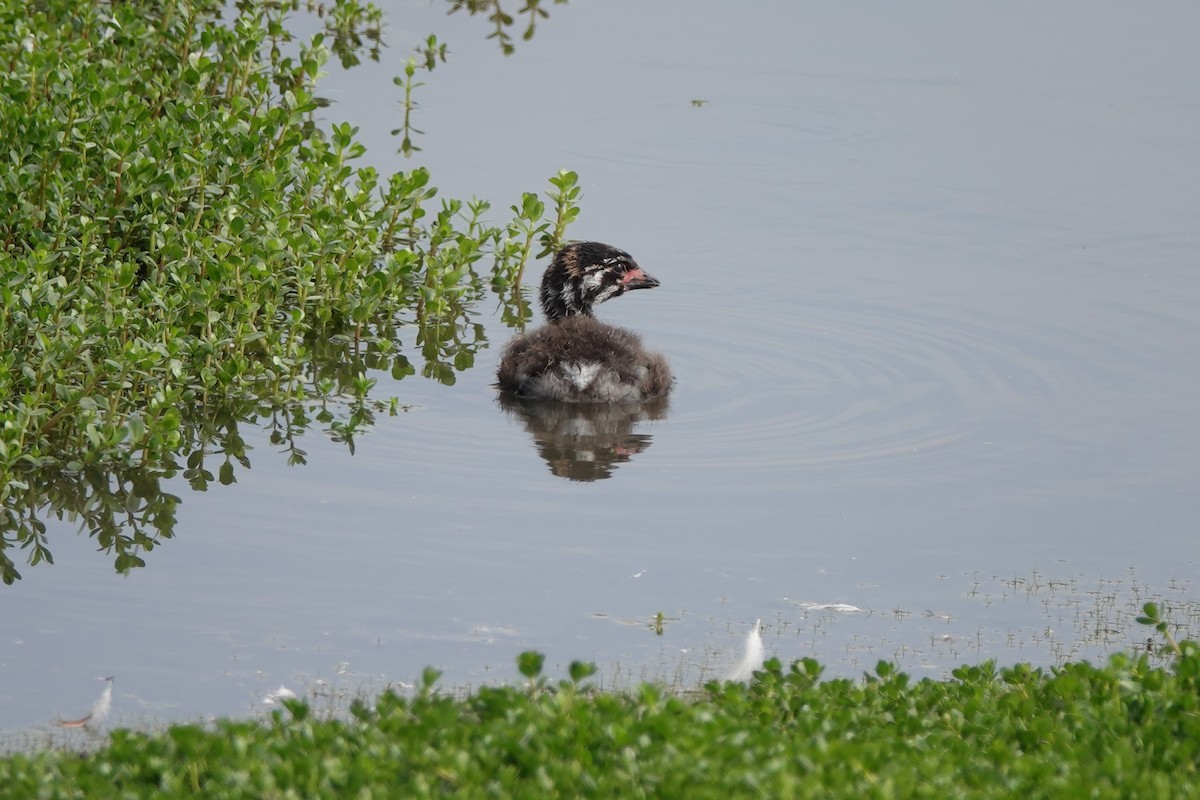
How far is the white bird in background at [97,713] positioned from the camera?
20.0 feet

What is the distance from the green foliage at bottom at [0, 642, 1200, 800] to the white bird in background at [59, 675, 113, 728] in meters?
0.55

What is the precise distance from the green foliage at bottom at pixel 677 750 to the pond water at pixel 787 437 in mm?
1067

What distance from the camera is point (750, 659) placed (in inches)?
267

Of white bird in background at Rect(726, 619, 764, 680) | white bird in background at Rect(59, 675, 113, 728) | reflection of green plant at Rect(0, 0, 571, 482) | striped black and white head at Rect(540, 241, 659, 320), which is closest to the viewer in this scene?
white bird in background at Rect(59, 675, 113, 728)

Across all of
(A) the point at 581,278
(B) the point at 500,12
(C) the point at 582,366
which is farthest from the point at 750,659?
(B) the point at 500,12

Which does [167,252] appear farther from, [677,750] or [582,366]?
[677,750]

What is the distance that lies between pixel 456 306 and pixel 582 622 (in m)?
5.00

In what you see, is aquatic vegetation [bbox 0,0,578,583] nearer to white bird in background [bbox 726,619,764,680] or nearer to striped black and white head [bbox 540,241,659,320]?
striped black and white head [bbox 540,241,659,320]

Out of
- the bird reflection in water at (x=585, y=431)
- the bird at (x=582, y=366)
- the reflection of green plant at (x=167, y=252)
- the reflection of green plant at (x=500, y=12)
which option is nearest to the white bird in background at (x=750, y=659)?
the bird reflection in water at (x=585, y=431)

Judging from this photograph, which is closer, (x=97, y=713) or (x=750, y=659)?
(x=97, y=713)

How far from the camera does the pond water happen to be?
6.98 metres

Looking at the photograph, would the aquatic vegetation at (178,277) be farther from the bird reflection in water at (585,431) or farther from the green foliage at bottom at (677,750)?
the green foliage at bottom at (677,750)

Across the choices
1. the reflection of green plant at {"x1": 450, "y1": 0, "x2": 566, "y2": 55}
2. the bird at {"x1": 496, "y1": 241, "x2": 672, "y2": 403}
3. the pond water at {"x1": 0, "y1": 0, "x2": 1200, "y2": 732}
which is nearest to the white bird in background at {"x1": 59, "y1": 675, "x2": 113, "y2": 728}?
the pond water at {"x1": 0, "y1": 0, "x2": 1200, "y2": 732}

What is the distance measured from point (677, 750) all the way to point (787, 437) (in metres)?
4.75
